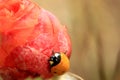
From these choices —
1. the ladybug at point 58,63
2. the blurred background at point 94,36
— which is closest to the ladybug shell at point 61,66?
the ladybug at point 58,63

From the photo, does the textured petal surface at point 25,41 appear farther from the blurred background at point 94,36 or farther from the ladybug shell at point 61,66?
the blurred background at point 94,36

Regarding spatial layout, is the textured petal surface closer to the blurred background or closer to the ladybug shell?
the ladybug shell

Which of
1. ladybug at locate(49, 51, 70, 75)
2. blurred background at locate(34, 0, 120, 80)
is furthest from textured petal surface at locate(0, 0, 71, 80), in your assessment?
blurred background at locate(34, 0, 120, 80)

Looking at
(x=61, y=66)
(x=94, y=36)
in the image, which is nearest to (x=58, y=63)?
(x=61, y=66)

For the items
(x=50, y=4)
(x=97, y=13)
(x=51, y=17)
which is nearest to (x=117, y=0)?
(x=97, y=13)

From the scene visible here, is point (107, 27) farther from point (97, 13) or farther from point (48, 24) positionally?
point (48, 24)
